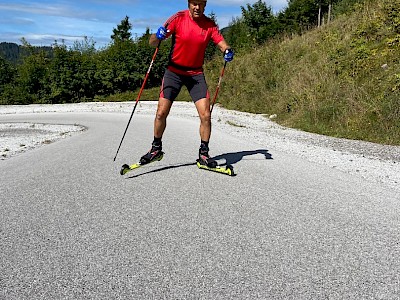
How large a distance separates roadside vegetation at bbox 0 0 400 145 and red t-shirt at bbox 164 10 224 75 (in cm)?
541

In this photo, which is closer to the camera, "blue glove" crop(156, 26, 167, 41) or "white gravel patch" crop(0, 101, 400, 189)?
"blue glove" crop(156, 26, 167, 41)

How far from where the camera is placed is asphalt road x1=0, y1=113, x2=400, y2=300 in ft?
Answer: 7.85

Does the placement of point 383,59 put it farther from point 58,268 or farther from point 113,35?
point 113,35

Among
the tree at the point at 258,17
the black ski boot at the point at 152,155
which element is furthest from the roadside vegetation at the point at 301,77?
the tree at the point at 258,17

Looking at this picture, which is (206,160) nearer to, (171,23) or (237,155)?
(237,155)

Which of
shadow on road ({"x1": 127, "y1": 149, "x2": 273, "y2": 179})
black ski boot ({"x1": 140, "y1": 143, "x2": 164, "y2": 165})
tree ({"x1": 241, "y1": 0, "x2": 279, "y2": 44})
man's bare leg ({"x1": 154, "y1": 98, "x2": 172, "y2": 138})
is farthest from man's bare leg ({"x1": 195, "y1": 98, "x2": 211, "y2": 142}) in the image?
tree ({"x1": 241, "y1": 0, "x2": 279, "y2": 44})

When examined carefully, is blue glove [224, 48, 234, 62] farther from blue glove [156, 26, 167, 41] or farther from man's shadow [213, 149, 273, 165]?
man's shadow [213, 149, 273, 165]

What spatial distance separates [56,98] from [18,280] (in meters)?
32.5

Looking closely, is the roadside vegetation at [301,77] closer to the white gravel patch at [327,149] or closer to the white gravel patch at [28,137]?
the white gravel patch at [327,149]

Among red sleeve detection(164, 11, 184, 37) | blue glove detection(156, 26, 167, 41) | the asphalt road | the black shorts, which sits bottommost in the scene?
the asphalt road

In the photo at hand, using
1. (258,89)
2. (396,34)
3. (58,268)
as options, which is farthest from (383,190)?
(258,89)

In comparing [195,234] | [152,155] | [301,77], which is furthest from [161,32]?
[301,77]

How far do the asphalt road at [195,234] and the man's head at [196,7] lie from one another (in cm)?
222

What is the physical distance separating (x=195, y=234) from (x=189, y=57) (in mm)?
3076
